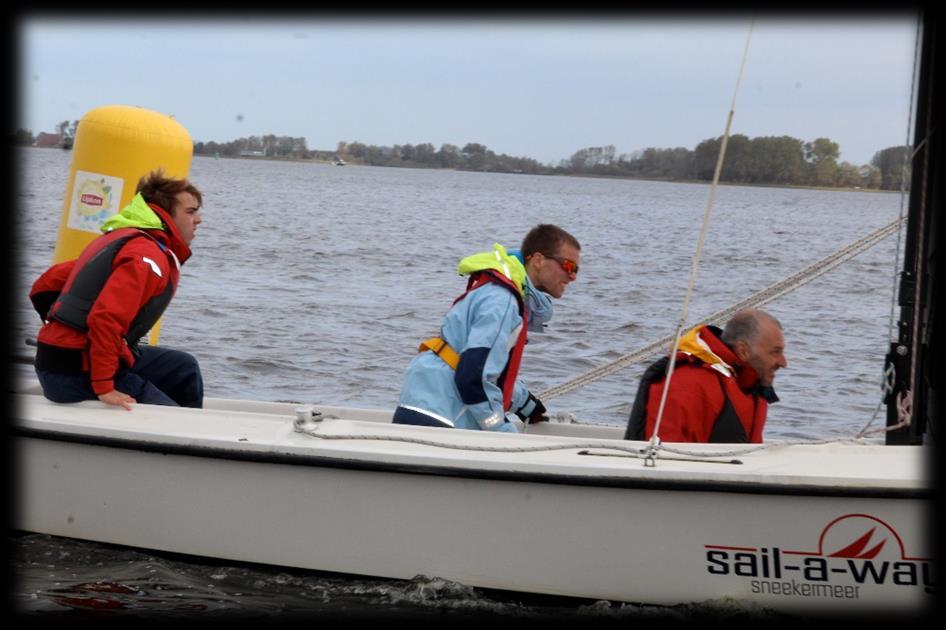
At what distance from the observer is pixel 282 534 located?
4.53m

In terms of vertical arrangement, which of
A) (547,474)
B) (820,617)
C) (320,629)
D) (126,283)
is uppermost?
(126,283)

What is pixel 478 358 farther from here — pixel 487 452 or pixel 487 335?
pixel 487 452

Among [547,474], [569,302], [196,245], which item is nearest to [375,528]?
[547,474]

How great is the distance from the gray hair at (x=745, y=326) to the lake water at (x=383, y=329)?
0.98 m

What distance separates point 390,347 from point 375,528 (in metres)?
6.90

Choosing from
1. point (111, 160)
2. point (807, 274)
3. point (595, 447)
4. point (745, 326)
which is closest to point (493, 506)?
point (595, 447)

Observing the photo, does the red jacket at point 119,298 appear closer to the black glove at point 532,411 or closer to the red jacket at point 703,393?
the black glove at point 532,411

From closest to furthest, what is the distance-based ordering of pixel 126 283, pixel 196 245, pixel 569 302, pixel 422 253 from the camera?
pixel 126 283 < pixel 569 302 < pixel 196 245 < pixel 422 253

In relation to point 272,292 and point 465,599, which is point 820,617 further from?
point 272,292

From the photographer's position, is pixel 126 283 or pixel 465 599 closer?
pixel 465 599

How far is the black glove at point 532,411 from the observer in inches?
213

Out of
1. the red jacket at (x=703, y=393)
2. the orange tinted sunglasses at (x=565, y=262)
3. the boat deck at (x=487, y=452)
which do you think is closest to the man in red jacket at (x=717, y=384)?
the red jacket at (x=703, y=393)

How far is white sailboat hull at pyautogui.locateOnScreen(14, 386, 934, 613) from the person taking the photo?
4043 mm

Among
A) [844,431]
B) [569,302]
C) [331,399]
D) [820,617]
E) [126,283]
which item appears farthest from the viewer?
[569,302]
